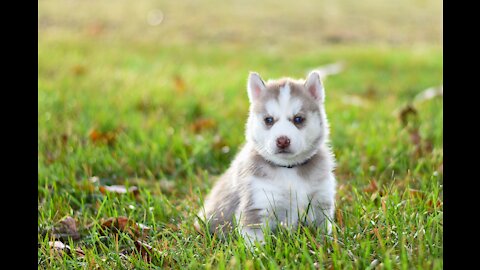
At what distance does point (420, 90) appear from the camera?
934cm

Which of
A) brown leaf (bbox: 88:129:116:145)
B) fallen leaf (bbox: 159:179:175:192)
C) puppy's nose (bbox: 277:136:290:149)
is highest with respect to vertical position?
puppy's nose (bbox: 277:136:290:149)

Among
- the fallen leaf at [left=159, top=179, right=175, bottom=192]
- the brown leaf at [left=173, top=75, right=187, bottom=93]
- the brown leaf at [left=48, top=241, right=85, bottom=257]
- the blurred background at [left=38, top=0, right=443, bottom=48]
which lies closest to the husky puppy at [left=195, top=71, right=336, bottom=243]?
the brown leaf at [left=48, top=241, right=85, bottom=257]

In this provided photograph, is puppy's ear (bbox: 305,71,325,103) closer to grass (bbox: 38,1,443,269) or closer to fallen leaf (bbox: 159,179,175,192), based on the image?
grass (bbox: 38,1,443,269)

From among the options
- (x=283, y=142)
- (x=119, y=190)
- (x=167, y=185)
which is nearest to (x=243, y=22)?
(x=167, y=185)

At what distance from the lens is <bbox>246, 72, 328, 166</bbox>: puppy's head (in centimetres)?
397

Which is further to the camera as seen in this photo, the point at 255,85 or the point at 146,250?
the point at 255,85

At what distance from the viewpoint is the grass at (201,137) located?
3.56m

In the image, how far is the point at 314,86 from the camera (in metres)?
A: 4.27

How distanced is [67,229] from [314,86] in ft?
6.35

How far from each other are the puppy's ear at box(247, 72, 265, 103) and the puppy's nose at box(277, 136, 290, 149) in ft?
1.54

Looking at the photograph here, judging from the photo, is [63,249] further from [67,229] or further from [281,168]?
[281,168]

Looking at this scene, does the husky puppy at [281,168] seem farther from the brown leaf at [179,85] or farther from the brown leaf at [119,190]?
the brown leaf at [179,85]

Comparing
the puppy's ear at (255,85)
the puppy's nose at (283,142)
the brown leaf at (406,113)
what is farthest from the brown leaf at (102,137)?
the brown leaf at (406,113)

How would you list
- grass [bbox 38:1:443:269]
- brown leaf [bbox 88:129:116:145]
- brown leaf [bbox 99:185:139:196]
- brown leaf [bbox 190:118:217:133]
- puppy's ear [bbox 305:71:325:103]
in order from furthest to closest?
brown leaf [bbox 190:118:217:133] → brown leaf [bbox 88:129:116:145] → brown leaf [bbox 99:185:139:196] → puppy's ear [bbox 305:71:325:103] → grass [bbox 38:1:443:269]
